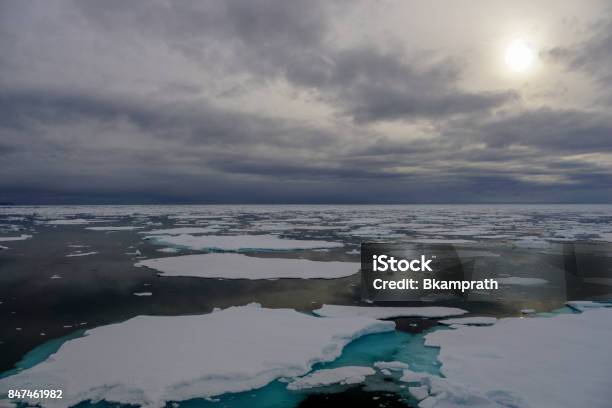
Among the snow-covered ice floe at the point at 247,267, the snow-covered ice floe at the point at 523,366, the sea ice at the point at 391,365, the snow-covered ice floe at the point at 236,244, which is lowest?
the sea ice at the point at 391,365

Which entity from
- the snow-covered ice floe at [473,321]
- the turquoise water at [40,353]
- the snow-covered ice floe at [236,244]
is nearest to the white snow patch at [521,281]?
the snow-covered ice floe at [473,321]

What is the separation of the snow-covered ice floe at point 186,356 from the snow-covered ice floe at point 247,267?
4245mm

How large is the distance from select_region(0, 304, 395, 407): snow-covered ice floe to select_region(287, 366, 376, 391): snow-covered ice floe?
18 centimetres

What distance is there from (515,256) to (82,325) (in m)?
14.9

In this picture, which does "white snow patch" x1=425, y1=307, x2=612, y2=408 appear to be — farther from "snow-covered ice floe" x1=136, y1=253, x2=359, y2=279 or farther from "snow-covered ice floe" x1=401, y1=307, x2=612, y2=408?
"snow-covered ice floe" x1=136, y1=253, x2=359, y2=279

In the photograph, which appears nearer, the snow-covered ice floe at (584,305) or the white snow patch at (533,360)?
the white snow patch at (533,360)

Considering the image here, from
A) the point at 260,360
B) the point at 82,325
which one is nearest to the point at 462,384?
the point at 260,360

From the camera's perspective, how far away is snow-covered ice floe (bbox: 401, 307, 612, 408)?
4414 mm

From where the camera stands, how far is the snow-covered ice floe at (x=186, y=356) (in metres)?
4.60

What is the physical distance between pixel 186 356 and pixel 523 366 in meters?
4.60

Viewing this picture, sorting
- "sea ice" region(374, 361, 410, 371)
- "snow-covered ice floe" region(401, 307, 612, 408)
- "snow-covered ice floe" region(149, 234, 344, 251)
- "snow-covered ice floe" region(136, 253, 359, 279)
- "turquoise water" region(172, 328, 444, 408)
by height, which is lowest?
"turquoise water" region(172, 328, 444, 408)

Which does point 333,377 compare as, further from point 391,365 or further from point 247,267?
point 247,267

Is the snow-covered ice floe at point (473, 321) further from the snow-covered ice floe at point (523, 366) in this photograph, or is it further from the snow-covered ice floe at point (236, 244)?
the snow-covered ice floe at point (236, 244)

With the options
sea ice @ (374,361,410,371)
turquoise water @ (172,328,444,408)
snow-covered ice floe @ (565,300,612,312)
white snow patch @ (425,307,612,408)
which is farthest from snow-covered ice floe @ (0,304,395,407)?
snow-covered ice floe @ (565,300,612,312)
